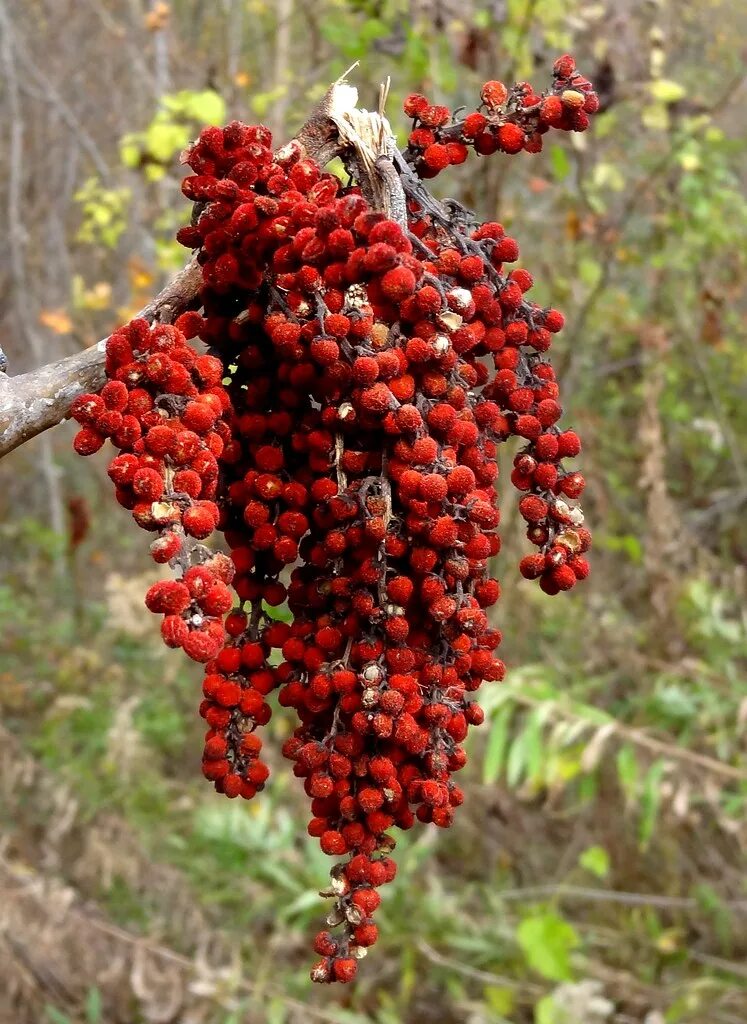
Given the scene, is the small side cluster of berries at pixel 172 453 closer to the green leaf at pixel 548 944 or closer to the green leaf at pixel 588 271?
the green leaf at pixel 548 944

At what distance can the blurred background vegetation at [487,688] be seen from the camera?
132 inches

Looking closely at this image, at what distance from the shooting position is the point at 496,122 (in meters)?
1.15

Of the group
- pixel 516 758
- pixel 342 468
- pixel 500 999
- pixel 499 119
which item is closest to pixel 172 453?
pixel 342 468

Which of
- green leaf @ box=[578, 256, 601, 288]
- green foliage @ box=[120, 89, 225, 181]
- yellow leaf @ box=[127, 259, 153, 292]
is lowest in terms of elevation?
yellow leaf @ box=[127, 259, 153, 292]

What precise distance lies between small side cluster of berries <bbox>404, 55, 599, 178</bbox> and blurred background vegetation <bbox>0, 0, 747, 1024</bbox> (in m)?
2.15

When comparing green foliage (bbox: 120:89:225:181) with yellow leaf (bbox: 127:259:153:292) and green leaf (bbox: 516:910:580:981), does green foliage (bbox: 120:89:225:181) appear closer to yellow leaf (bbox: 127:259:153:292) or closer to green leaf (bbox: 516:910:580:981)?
yellow leaf (bbox: 127:259:153:292)

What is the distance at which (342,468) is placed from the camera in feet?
3.22

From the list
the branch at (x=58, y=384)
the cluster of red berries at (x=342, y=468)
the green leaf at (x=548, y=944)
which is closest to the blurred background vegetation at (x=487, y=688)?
the green leaf at (x=548, y=944)

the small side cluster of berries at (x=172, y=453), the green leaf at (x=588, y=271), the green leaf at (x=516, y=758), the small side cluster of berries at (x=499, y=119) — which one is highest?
the green leaf at (x=588, y=271)

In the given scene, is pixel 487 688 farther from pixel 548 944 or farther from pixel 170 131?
pixel 170 131

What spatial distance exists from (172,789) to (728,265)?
4.56m

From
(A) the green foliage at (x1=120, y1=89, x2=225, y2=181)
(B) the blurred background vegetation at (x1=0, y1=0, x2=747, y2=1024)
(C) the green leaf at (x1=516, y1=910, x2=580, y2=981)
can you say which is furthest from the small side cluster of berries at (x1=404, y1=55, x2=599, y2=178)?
(C) the green leaf at (x1=516, y1=910, x2=580, y2=981)

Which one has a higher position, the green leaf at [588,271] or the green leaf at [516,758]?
the green leaf at [588,271]

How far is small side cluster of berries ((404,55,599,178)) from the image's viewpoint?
3.74 feet
